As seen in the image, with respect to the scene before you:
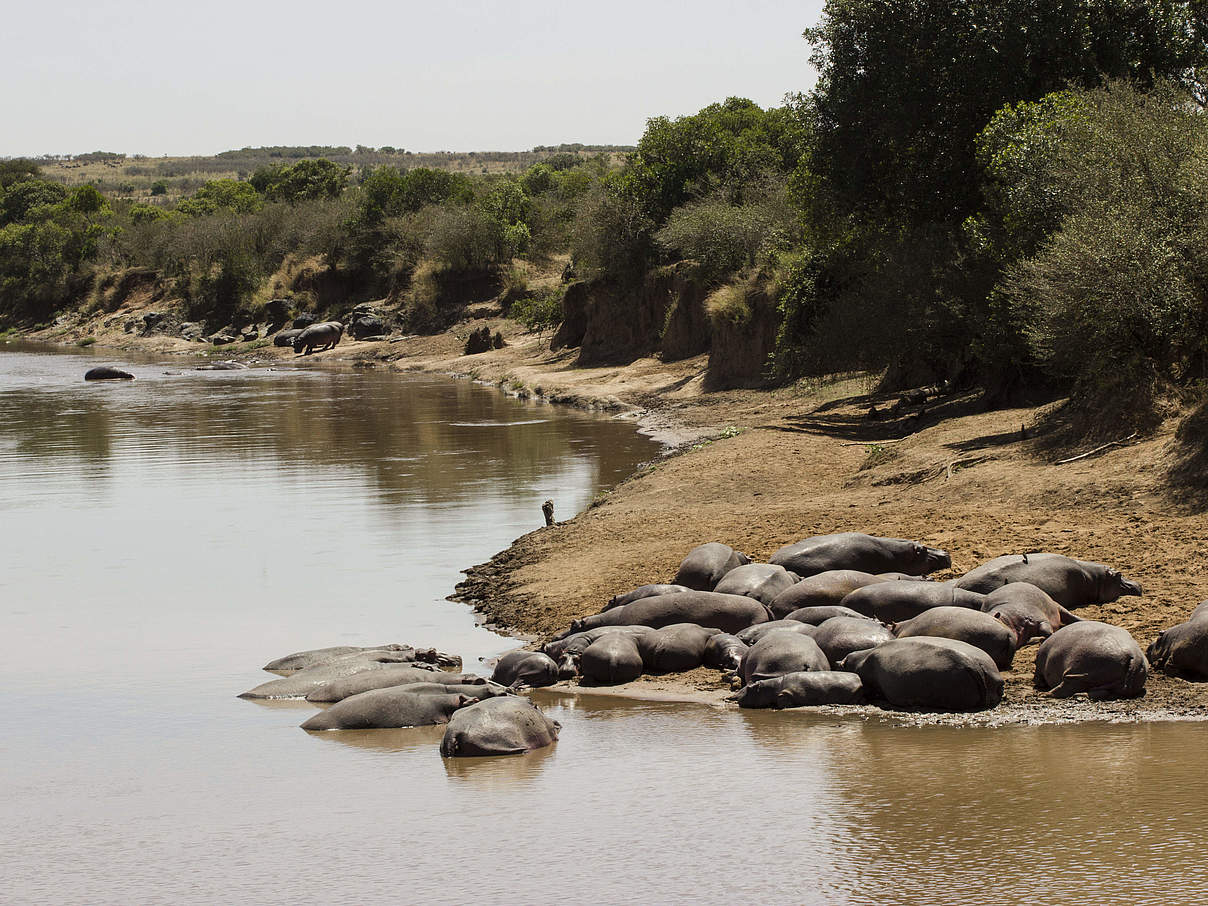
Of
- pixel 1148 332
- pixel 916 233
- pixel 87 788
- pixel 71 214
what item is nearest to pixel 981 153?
pixel 916 233

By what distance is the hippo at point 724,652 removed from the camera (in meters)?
11.1

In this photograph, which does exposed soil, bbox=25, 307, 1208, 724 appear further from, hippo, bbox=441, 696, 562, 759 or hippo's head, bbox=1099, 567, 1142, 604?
hippo, bbox=441, 696, 562, 759

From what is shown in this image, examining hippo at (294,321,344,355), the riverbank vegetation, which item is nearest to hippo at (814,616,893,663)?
the riverbank vegetation

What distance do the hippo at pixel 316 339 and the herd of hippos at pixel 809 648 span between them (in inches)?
1876

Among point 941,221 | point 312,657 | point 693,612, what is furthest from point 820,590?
point 941,221

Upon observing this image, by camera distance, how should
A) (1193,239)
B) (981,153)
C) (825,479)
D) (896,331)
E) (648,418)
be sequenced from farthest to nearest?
(648,418), (896,331), (981,153), (825,479), (1193,239)

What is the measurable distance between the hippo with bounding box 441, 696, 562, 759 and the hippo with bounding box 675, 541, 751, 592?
3594 mm

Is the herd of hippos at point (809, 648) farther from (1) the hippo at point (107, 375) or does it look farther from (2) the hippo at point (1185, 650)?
(1) the hippo at point (107, 375)

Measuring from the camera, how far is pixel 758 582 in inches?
496

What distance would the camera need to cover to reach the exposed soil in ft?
36.6

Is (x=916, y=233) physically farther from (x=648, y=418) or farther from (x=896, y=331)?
(x=648, y=418)

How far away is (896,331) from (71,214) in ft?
256

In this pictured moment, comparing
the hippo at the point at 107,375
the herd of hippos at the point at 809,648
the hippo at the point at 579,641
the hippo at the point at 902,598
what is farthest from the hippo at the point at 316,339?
the hippo at the point at 902,598

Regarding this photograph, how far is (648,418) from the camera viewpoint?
31.0m
